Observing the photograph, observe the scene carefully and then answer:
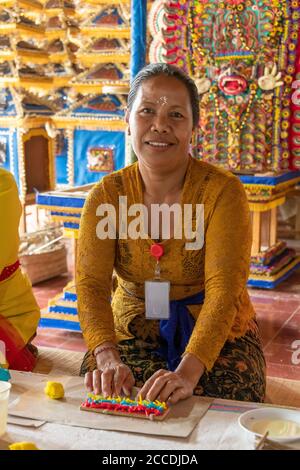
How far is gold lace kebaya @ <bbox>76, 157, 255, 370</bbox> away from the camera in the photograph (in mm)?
1993

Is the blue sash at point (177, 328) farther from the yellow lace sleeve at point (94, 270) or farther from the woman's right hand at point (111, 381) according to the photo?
the woman's right hand at point (111, 381)

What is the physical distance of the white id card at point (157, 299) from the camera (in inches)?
81.6

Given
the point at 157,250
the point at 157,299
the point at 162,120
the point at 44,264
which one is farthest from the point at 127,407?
the point at 44,264

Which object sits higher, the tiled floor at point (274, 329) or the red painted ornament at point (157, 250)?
the red painted ornament at point (157, 250)

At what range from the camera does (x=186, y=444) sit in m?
1.40

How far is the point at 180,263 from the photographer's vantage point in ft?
7.04

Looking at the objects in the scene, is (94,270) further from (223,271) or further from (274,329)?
(274,329)

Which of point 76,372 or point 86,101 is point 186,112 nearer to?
point 76,372

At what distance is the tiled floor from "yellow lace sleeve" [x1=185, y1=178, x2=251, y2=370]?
1.36 metres

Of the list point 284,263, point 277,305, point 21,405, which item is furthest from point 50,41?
point 21,405

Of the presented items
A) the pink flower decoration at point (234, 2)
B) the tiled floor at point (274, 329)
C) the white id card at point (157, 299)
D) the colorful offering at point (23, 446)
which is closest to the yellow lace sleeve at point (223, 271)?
the white id card at point (157, 299)

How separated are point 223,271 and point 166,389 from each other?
474 millimetres

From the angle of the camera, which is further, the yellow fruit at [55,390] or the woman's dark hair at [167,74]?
the woman's dark hair at [167,74]

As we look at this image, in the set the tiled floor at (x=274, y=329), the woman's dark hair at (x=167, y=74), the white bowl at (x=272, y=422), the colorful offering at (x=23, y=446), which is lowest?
the tiled floor at (x=274, y=329)
